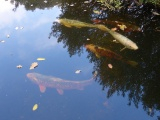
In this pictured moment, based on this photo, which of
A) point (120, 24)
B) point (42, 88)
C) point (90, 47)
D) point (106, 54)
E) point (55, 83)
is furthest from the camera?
point (120, 24)

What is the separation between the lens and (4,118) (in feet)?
16.5

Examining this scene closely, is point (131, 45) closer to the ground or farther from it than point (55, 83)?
farther from it

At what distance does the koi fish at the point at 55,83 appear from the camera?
5742mm

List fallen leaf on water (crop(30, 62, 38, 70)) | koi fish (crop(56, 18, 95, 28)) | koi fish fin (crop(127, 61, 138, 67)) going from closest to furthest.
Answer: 1. koi fish fin (crop(127, 61, 138, 67))
2. fallen leaf on water (crop(30, 62, 38, 70))
3. koi fish (crop(56, 18, 95, 28))

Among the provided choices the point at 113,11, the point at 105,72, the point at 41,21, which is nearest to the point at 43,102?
the point at 105,72

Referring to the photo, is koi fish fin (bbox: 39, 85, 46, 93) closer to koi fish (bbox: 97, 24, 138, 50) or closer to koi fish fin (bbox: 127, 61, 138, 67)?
koi fish fin (bbox: 127, 61, 138, 67)

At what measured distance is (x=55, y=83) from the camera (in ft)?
19.2

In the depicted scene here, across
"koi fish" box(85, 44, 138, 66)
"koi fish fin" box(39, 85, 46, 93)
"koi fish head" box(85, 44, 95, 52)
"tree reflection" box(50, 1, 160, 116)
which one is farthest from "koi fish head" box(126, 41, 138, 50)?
"koi fish fin" box(39, 85, 46, 93)

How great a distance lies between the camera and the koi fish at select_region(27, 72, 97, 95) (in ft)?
18.8

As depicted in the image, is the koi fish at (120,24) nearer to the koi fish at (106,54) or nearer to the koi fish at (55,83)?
the koi fish at (106,54)

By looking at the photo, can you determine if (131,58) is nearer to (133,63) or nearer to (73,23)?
(133,63)

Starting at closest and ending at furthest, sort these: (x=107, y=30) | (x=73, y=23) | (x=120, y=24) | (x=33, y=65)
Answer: (x=33, y=65)
(x=107, y=30)
(x=120, y=24)
(x=73, y=23)

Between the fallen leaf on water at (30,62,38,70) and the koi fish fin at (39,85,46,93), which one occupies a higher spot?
the koi fish fin at (39,85,46,93)

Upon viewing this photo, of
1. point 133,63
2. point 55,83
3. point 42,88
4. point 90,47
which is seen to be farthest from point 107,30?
point 42,88
